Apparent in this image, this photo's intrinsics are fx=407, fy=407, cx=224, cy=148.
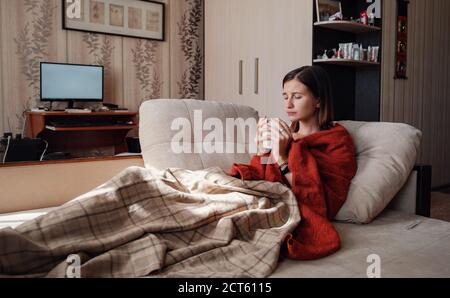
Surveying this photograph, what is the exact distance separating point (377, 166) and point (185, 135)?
33.0 inches

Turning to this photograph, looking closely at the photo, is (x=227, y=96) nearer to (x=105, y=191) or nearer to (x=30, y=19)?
(x=30, y=19)

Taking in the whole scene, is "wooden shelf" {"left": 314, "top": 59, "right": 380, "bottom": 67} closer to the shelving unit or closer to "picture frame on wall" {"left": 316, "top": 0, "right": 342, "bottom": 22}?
the shelving unit

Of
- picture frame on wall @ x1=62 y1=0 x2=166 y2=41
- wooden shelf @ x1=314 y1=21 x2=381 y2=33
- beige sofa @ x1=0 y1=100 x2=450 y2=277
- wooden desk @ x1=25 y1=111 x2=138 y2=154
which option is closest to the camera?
beige sofa @ x1=0 y1=100 x2=450 y2=277

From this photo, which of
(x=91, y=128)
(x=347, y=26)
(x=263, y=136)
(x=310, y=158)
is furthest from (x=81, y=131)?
(x=310, y=158)

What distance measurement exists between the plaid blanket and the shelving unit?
7.43 ft

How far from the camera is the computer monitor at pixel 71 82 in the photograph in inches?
147

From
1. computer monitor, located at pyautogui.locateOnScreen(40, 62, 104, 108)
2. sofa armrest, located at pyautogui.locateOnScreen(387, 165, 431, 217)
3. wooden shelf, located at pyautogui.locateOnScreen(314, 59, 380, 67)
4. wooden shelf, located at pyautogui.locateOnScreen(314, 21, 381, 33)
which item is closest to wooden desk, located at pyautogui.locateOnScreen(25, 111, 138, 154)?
computer monitor, located at pyautogui.locateOnScreen(40, 62, 104, 108)

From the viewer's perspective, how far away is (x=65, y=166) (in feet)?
5.51

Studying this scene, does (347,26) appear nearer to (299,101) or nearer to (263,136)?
(299,101)

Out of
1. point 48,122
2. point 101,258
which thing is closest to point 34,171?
point 101,258

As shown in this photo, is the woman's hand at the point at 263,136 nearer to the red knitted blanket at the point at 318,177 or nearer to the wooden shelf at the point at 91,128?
the red knitted blanket at the point at 318,177

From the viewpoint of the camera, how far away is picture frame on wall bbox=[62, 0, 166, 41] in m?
4.00

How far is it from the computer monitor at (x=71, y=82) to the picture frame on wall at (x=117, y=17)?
17.6 inches

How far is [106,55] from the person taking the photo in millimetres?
4234
